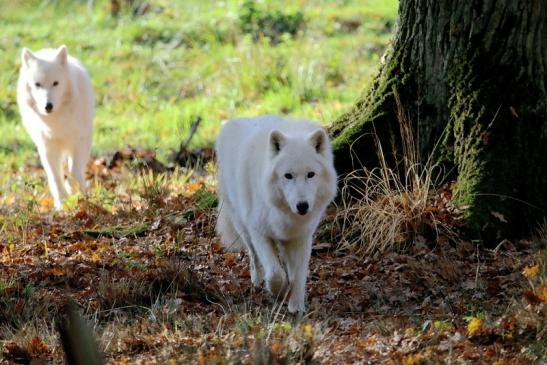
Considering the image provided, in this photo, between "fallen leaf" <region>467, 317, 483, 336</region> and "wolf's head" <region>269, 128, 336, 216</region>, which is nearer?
"fallen leaf" <region>467, 317, 483, 336</region>

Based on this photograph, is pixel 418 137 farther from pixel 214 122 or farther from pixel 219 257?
pixel 214 122

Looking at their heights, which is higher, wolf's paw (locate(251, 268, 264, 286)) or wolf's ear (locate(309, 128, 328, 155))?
wolf's ear (locate(309, 128, 328, 155))

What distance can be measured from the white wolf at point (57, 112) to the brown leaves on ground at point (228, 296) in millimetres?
1768

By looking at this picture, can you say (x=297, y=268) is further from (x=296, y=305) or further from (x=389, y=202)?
(x=389, y=202)

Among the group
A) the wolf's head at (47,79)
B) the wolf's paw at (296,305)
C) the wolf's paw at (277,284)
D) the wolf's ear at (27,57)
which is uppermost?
the wolf's ear at (27,57)

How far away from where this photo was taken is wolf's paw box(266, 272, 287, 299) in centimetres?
597

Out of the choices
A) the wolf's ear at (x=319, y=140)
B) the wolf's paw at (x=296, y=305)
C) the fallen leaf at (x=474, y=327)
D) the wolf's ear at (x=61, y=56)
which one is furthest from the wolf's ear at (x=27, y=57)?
the fallen leaf at (x=474, y=327)

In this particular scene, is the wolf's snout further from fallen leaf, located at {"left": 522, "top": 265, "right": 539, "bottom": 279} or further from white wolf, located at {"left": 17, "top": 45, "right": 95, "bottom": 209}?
white wolf, located at {"left": 17, "top": 45, "right": 95, "bottom": 209}

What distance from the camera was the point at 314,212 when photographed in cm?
589

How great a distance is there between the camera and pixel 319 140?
581 centimetres

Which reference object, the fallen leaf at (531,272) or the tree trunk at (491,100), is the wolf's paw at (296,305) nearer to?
the fallen leaf at (531,272)

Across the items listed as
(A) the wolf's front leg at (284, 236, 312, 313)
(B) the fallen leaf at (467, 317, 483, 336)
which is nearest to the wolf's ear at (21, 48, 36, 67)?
(A) the wolf's front leg at (284, 236, 312, 313)

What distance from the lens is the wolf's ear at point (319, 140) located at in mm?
5781

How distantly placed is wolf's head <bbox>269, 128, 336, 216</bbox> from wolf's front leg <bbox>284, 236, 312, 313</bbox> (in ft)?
1.14
